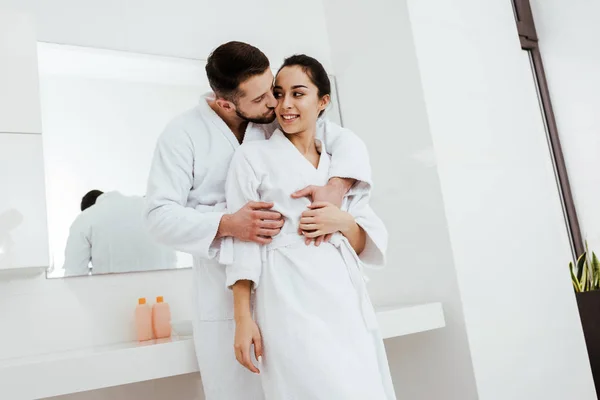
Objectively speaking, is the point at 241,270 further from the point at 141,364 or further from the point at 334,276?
the point at 141,364

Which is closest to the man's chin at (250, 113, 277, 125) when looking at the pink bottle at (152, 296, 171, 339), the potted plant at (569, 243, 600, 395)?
the pink bottle at (152, 296, 171, 339)

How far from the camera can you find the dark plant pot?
2646mm

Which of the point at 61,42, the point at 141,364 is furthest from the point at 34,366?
the point at 61,42

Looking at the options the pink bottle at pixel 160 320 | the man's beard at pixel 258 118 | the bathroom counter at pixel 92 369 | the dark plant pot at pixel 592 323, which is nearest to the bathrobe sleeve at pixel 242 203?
the man's beard at pixel 258 118

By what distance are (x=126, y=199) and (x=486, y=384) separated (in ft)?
4.51

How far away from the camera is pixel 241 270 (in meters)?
1.38

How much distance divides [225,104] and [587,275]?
2028mm

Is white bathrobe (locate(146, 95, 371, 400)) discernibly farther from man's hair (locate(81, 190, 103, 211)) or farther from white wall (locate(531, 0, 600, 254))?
white wall (locate(531, 0, 600, 254))

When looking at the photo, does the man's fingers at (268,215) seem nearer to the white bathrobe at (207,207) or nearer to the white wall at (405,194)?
the white bathrobe at (207,207)

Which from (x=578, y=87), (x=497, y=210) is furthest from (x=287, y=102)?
(x=578, y=87)

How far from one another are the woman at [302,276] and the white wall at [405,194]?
0.63 m

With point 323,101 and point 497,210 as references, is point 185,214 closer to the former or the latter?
point 323,101

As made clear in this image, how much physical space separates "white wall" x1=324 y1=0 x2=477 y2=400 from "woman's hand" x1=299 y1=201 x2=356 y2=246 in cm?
76

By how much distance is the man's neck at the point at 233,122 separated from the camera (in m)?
1.66
